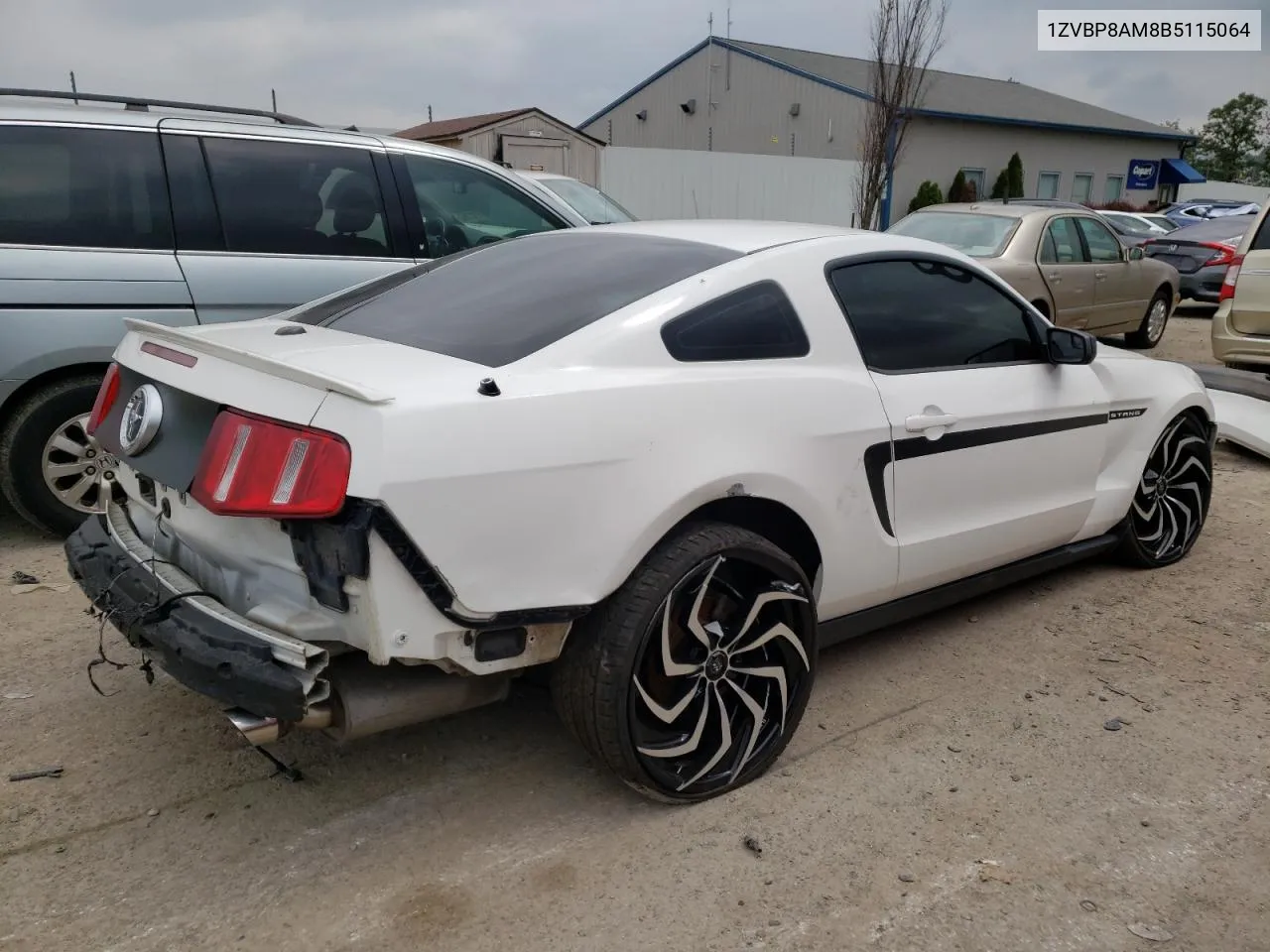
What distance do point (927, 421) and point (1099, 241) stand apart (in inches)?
321

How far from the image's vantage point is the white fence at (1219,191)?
124 feet

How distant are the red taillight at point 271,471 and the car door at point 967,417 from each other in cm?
172

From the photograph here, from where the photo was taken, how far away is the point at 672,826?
2732 mm

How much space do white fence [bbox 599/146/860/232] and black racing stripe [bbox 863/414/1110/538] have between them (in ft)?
53.4

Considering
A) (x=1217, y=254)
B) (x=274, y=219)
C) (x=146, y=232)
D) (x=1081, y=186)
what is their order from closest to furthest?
(x=146, y=232) → (x=274, y=219) → (x=1217, y=254) → (x=1081, y=186)

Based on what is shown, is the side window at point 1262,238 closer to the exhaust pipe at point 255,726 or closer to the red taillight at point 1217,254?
the red taillight at point 1217,254

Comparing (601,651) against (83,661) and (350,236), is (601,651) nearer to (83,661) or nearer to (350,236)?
(83,661)

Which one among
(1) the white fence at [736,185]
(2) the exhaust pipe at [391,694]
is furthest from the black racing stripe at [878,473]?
(1) the white fence at [736,185]

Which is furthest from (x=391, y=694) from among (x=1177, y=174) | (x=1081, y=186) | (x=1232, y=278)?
(x=1177, y=174)

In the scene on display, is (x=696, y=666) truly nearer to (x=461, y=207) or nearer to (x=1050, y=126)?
(x=461, y=207)

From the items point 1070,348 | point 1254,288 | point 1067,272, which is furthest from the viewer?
point 1067,272

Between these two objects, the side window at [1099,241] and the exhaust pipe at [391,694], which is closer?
the exhaust pipe at [391,694]

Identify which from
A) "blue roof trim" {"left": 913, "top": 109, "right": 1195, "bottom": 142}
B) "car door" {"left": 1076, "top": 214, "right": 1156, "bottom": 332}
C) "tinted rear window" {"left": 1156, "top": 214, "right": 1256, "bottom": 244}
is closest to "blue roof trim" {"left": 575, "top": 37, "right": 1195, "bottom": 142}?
"blue roof trim" {"left": 913, "top": 109, "right": 1195, "bottom": 142}

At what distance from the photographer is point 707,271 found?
2941 mm
